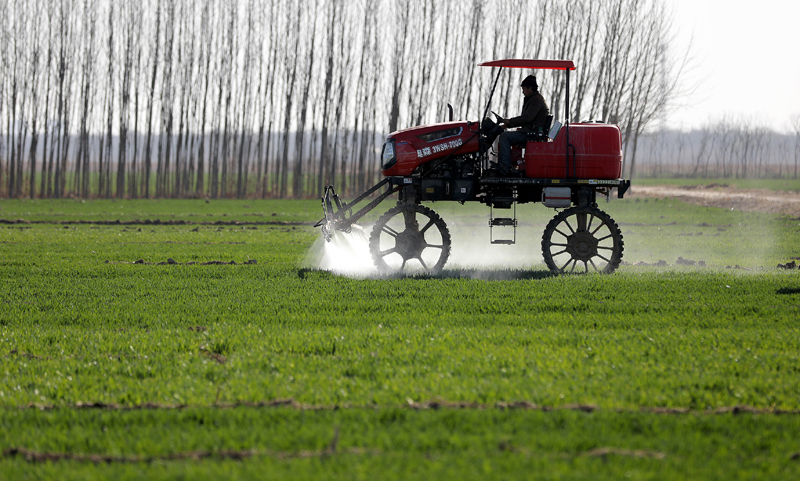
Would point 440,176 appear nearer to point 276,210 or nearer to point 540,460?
point 540,460

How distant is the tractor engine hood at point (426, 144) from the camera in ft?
37.6

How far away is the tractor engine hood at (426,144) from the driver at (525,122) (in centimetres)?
48

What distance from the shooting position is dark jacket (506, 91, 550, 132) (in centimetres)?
1113

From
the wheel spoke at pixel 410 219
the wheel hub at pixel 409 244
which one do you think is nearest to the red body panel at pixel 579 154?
the wheel spoke at pixel 410 219

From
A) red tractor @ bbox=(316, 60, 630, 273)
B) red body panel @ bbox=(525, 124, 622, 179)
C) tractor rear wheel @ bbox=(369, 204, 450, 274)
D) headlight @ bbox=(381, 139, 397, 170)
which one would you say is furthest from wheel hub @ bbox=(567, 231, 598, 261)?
headlight @ bbox=(381, 139, 397, 170)

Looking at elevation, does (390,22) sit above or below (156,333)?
above

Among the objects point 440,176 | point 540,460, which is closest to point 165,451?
point 540,460

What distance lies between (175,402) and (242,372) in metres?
0.77

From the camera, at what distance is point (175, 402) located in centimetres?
498

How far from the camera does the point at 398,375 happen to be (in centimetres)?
556

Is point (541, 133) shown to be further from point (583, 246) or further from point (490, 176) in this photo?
point (583, 246)

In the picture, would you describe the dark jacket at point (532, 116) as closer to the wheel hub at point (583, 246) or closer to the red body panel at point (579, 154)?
the red body panel at point (579, 154)

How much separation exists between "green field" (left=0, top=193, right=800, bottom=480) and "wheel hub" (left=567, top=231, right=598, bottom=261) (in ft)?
2.05

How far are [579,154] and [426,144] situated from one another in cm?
247
